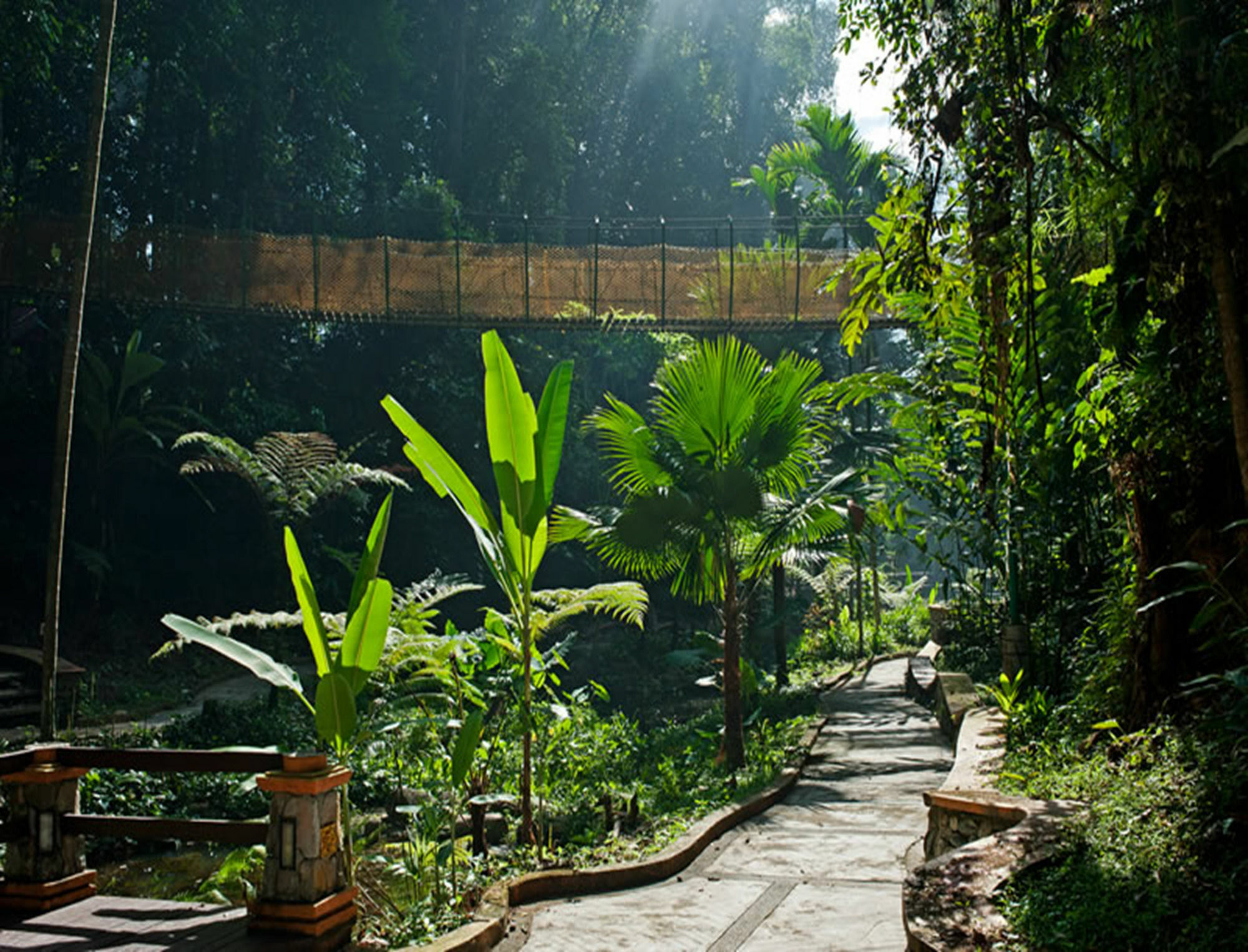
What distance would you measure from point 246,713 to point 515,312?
5675mm

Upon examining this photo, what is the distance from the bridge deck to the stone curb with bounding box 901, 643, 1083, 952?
222 cm

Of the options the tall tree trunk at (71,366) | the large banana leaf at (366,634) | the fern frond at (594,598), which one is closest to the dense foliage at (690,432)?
the fern frond at (594,598)

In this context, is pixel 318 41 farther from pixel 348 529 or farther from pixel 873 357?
pixel 873 357

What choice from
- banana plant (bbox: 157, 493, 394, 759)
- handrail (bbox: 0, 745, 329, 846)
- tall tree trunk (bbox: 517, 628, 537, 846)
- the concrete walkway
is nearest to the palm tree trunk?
tall tree trunk (bbox: 517, 628, 537, 846)

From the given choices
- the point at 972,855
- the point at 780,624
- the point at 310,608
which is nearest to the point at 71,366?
the point at 310,608

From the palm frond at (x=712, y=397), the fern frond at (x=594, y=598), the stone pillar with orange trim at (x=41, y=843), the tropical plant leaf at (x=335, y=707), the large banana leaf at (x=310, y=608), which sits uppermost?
the palm frond at (x=712, y=397)

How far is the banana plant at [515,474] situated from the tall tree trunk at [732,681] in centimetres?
282

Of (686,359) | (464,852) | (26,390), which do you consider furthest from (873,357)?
(464,852)

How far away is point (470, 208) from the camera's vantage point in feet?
69.8

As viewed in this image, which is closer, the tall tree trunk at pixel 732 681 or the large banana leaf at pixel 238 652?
the large banana leaf at pixel 238 652

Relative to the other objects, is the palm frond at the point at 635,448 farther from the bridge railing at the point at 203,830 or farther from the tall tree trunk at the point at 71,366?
the bridge railing at the point at 203,830

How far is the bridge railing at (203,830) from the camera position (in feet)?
12.6

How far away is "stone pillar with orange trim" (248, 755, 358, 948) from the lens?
3809mm

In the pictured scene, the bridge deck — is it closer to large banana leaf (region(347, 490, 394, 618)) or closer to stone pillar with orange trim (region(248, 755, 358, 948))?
stone pillar with orange trim (region(248, 755, 358, 948))
